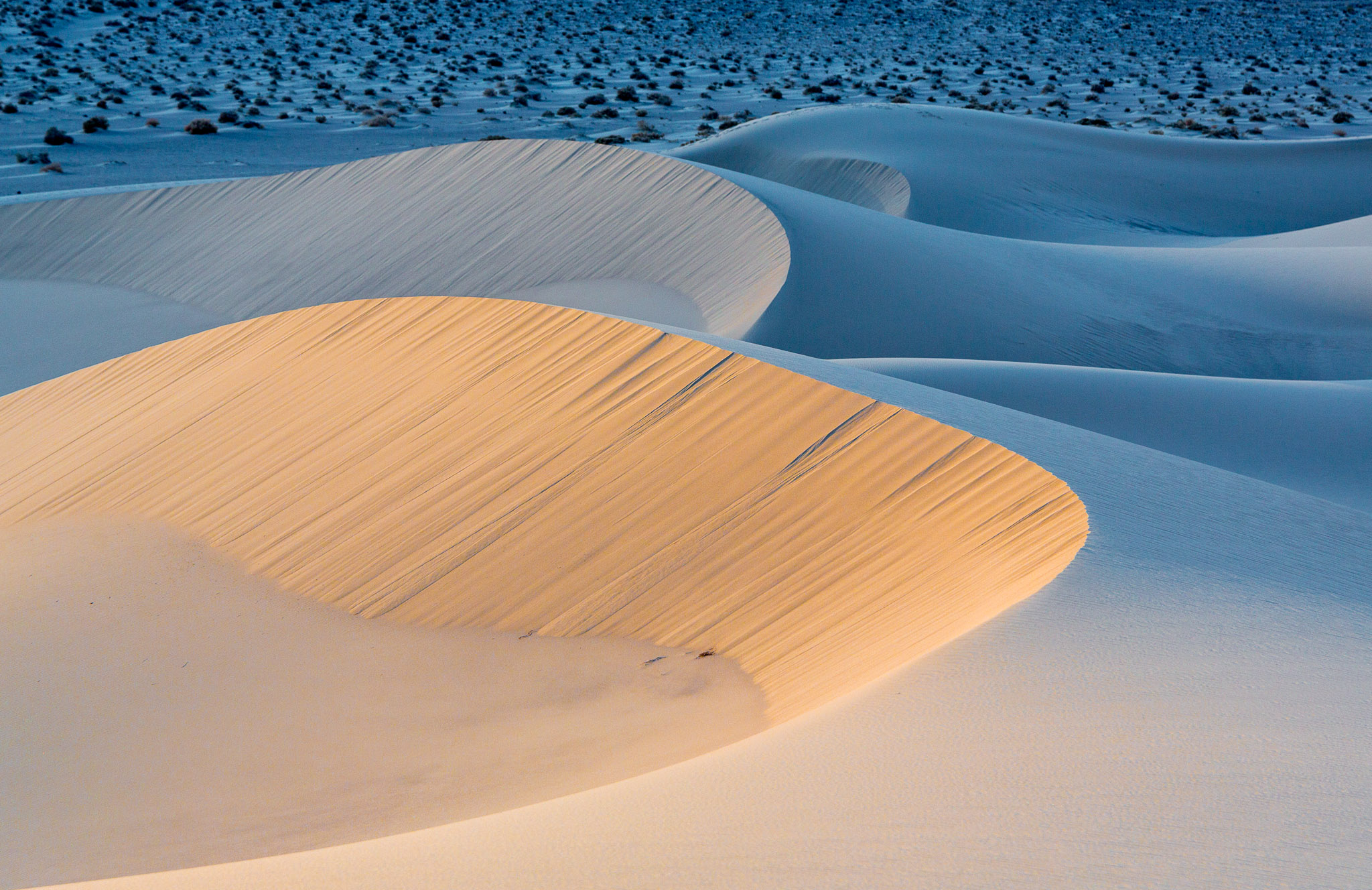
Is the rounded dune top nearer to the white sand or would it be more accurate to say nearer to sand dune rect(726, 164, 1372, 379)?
sand dune rect(726, 164, 1372, 379)

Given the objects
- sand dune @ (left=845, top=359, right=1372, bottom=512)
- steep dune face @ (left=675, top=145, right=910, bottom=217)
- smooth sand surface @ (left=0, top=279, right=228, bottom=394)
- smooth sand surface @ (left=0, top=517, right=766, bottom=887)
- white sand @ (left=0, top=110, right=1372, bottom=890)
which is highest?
white sand @ (left=0, top=110, right=1372, bottom=890)

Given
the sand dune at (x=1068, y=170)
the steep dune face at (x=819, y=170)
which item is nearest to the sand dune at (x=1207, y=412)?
the steep dune face at (x=819, y=170)

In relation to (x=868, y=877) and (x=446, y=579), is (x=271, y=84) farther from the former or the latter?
(x=868, y=877)

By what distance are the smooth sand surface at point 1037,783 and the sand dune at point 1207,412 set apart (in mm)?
4641

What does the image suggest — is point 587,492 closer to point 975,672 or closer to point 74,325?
point 975,672

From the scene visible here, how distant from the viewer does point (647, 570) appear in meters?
4.63

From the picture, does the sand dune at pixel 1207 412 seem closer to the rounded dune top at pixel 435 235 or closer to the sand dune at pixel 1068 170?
the rounded dune top at pixel 435 235

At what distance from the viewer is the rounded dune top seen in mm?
12250

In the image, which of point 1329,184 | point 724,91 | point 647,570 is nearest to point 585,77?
point 724,91

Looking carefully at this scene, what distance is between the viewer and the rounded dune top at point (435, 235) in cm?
1225

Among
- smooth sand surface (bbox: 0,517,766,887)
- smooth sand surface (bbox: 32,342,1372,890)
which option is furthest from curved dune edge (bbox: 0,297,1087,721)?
smooth sand surface (bbox: 32,342,1372,890)

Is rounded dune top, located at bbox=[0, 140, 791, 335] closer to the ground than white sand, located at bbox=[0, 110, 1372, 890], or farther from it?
closer to the ground

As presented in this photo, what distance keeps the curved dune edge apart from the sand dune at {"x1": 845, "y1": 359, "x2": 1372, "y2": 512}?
2.75 meters

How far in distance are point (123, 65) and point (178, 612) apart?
33653 mm
